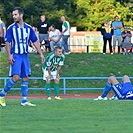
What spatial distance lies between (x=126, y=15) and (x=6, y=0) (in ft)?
43.7

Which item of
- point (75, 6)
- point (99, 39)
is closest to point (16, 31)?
point (99, 39)

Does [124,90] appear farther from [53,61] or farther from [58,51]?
[53,61]

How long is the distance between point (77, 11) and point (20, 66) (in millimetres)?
44576

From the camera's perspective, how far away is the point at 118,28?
29172mm

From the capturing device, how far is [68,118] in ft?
35.5

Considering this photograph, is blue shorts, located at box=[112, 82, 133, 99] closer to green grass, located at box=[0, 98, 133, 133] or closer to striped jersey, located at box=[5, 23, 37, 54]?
green grass, located at box=[0, 98, 133, 133]

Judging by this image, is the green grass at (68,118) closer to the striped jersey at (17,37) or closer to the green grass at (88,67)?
the striped jersey at (17,37)

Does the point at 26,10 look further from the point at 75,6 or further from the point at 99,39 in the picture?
the point at 99,39

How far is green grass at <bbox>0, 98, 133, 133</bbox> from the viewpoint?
9.23 m

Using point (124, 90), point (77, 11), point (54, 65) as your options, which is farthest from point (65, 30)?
point (77, 11)

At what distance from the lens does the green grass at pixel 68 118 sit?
30.3 ft

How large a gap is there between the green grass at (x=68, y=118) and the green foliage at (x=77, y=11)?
3979 cm

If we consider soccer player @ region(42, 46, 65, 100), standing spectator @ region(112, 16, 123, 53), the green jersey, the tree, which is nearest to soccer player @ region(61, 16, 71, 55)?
standing spectator @ region(112, 16, 123, 53)

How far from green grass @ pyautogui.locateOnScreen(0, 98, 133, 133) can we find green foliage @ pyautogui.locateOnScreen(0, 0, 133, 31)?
39789 millimetres
